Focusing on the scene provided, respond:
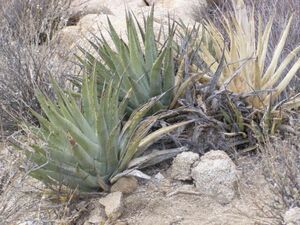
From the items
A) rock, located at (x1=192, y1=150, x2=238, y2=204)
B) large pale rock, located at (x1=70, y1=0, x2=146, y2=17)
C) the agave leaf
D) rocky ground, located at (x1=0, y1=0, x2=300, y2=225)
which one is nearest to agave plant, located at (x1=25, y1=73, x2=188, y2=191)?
the agave leaf

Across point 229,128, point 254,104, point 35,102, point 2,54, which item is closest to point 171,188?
point 229,128

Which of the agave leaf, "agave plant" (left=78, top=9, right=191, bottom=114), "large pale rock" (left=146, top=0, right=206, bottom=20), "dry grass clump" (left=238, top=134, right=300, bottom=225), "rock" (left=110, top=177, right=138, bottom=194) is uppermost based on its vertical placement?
"agave plant" (left=78, top=9, right=191, bottom=114)

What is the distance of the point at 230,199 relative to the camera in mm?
3418

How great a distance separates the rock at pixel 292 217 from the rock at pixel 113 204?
1028 mm

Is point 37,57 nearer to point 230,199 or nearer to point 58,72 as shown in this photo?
point 58,72

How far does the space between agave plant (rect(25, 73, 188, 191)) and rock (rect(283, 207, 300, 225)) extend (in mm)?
1091

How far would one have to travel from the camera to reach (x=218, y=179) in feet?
11.2

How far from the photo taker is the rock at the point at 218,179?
3.43 metres

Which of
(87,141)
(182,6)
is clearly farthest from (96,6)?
(87,141)

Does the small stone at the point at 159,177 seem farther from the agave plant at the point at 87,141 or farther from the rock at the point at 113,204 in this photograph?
the rock at the point at 113,204

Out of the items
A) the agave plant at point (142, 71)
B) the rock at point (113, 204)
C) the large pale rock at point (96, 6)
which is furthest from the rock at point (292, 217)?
the large pale rock at point (96, 6)

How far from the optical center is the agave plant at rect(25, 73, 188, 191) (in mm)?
3418

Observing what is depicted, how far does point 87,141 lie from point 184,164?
0.66m

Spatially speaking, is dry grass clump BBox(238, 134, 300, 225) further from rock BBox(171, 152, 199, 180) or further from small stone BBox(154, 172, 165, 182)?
small stone BBox(154, 172, 165, 182)
